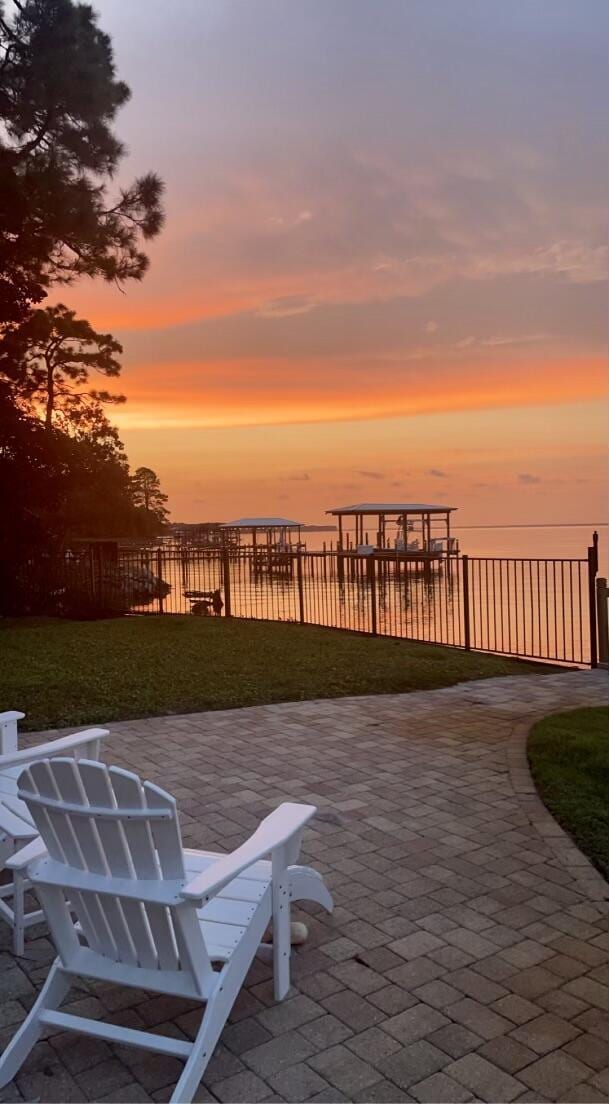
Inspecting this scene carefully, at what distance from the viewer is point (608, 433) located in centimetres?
267

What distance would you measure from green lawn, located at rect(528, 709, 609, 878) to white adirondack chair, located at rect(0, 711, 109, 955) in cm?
240

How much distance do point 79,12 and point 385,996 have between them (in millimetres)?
15585

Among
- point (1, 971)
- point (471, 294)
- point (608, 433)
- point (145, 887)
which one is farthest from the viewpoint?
point (471, 294)

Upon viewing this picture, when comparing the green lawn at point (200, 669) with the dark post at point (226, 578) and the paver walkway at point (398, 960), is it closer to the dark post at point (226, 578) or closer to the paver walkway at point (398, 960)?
the paver walkway at point (398, 960)

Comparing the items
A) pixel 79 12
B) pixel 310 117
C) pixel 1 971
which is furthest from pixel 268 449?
pixel 1 971

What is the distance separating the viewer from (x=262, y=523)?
26094 millimetres

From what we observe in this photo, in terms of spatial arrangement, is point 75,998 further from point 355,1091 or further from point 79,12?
point 79,12

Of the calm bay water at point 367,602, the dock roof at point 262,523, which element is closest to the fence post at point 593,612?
the calm bay water at point 367,602

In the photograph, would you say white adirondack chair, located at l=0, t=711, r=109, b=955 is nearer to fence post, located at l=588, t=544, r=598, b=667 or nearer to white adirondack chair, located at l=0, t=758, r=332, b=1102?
white adirondack chair, located at l=0, t=758, r=332, b=1102

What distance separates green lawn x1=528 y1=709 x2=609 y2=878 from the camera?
412 cm

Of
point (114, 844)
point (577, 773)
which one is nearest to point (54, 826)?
point (114, 844)

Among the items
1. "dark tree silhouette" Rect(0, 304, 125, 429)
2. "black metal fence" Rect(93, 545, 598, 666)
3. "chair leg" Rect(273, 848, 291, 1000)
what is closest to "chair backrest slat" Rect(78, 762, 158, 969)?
"chair leg" Rect(273, 848, 291, 1000)

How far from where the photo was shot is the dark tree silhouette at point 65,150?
531 inches

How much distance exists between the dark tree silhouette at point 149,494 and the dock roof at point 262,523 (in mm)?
5136
